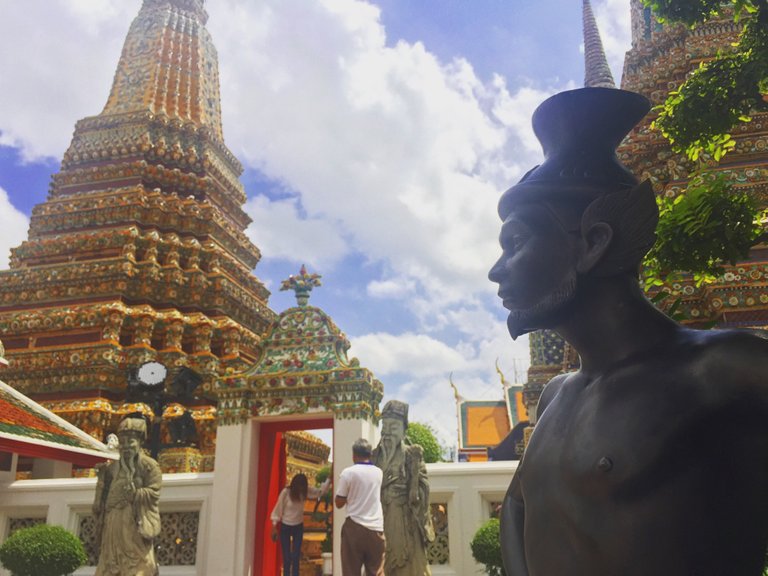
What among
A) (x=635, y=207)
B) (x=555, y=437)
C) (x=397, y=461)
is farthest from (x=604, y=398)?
(x=397, y=461)

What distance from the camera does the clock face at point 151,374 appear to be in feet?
40.6

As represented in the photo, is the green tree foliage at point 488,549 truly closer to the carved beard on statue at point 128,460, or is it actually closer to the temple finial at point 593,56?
the carved beard on statue at point 128,460

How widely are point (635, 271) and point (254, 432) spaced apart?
330 inches

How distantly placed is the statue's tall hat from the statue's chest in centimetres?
49

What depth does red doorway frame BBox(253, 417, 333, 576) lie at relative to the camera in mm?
8859

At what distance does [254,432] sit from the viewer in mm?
9258

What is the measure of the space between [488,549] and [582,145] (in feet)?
21.7

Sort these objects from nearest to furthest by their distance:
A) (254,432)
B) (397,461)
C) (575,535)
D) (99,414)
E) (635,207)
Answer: (575,535), (635,207), (397,461), (254,432), (99,414)

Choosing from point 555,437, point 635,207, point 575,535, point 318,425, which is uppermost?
point 318,425

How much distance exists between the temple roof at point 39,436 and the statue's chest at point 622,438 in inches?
359

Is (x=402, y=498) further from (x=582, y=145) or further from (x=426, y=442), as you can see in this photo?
(x=426, y=442)

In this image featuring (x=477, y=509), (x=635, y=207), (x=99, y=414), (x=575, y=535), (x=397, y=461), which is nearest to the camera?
(x=575, y=535)

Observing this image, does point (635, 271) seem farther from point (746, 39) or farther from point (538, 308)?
point (746, 39)

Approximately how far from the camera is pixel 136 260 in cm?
1688
